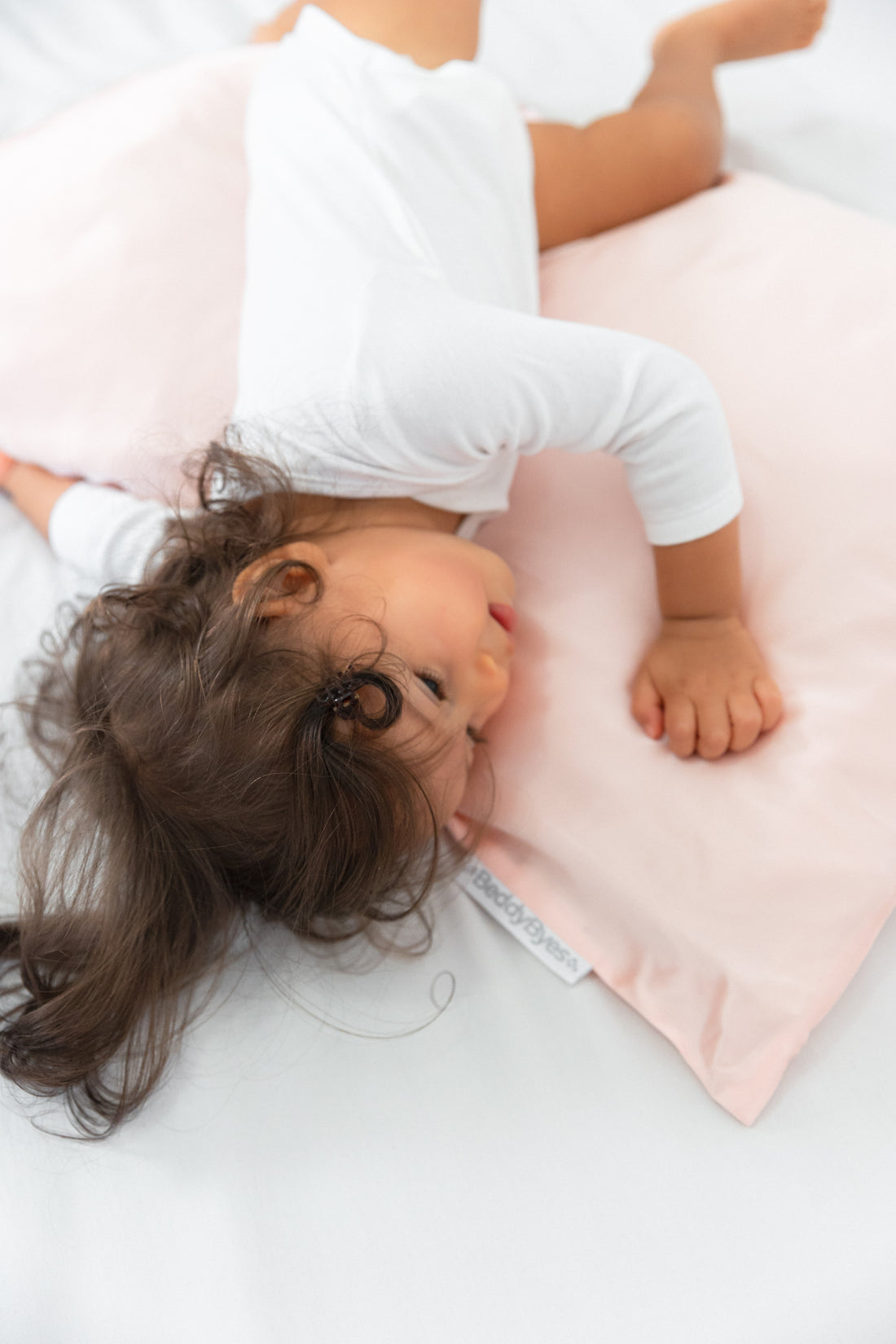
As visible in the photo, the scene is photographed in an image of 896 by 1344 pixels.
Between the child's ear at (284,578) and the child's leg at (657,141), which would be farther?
the child's leg at (657,141)

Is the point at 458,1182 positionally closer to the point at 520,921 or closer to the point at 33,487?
the point at 520,921

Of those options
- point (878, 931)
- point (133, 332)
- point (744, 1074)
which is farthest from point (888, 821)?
point (133, 332)

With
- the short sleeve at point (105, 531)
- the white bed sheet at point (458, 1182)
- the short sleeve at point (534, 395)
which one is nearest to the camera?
the white bed sheet at point (458, 1182)

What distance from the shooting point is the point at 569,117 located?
123 centimetres

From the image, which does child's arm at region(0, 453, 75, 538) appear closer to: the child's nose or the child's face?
the child's face

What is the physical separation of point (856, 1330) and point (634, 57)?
1406mm

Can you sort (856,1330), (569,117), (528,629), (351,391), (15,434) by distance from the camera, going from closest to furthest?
(856,1330)
(351,391)
(528,629)
(15,434)
(569,117)

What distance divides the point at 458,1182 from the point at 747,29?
48.9 inches

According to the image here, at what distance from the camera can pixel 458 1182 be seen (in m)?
0.70

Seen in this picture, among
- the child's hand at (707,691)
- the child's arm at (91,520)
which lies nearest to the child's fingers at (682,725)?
the child's hand at (707,691)

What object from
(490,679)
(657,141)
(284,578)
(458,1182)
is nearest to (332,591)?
(284,578)

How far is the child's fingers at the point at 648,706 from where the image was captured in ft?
2.70

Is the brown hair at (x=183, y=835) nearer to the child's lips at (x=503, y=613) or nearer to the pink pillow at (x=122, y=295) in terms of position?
the child's lips at (x=503, y=613)

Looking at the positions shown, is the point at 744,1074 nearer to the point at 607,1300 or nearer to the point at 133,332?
the point at 607,1300
